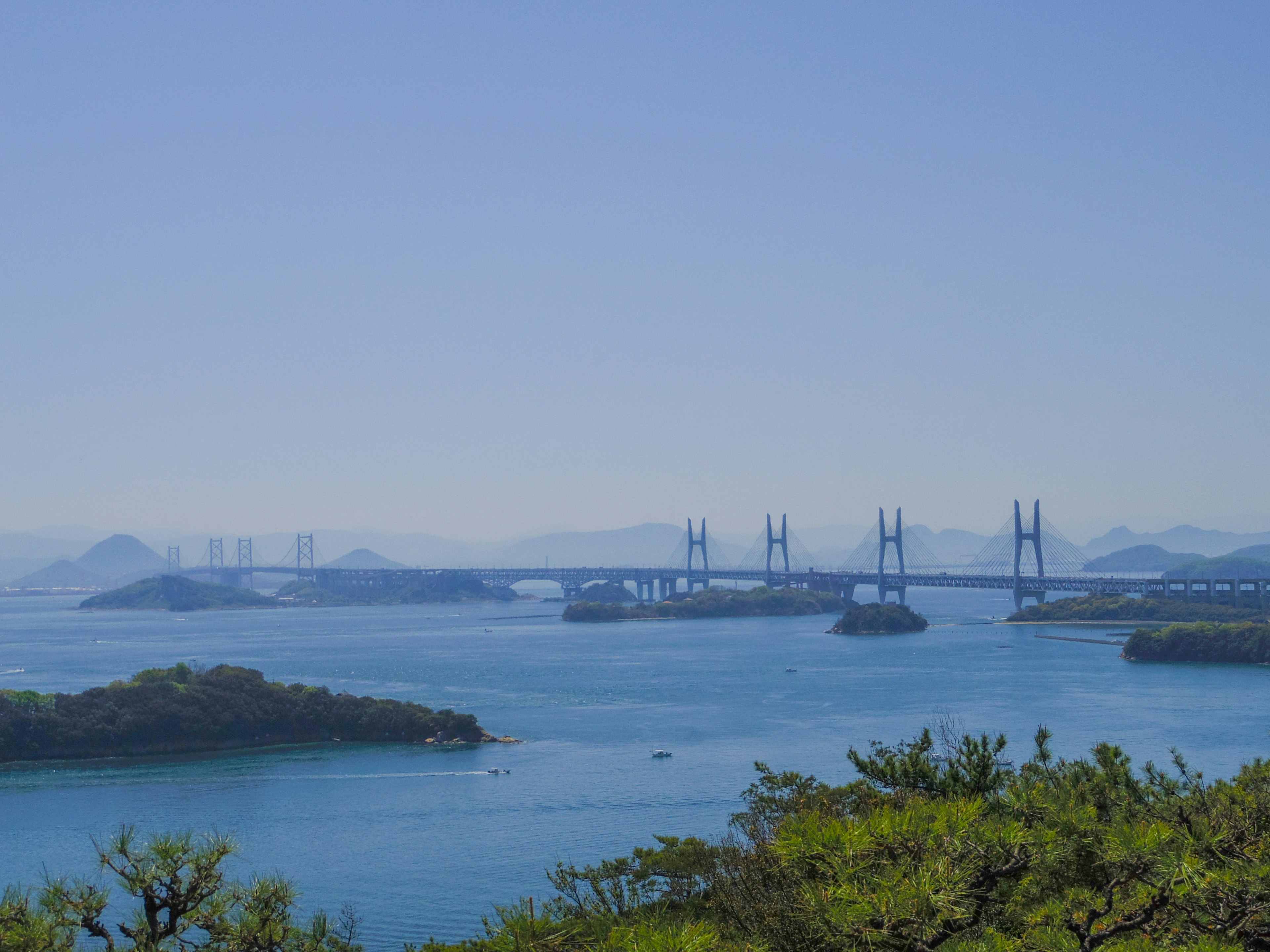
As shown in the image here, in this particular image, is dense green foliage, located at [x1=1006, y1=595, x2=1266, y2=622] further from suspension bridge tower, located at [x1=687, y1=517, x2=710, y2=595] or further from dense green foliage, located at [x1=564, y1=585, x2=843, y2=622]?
suspension bridge tower, located at [x1=687, y1=517, x2=710, y2=595]

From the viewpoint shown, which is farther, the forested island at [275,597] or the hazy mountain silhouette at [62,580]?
the hazy mountain silhouette at [62,580]

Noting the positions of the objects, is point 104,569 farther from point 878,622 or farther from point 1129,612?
point 1129,612

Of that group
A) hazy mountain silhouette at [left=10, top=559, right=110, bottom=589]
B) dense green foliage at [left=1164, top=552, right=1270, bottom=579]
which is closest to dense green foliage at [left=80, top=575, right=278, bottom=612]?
hazy mountain silhouette at [left=10, top=559, right=110, bottom=589]

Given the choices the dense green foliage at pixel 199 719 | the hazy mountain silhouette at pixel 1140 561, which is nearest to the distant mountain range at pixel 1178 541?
the hazy mountain silhouette at pixel 1140 561

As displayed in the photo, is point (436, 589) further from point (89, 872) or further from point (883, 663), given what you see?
point (89, 872)

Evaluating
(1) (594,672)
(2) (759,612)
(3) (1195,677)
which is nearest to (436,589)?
(2) (759,612)

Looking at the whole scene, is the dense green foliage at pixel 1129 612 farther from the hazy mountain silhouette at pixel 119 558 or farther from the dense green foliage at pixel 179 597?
the hazy mountain silhouette at pixel 119 558

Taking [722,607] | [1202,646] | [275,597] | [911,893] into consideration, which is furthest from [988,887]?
[275,597]
